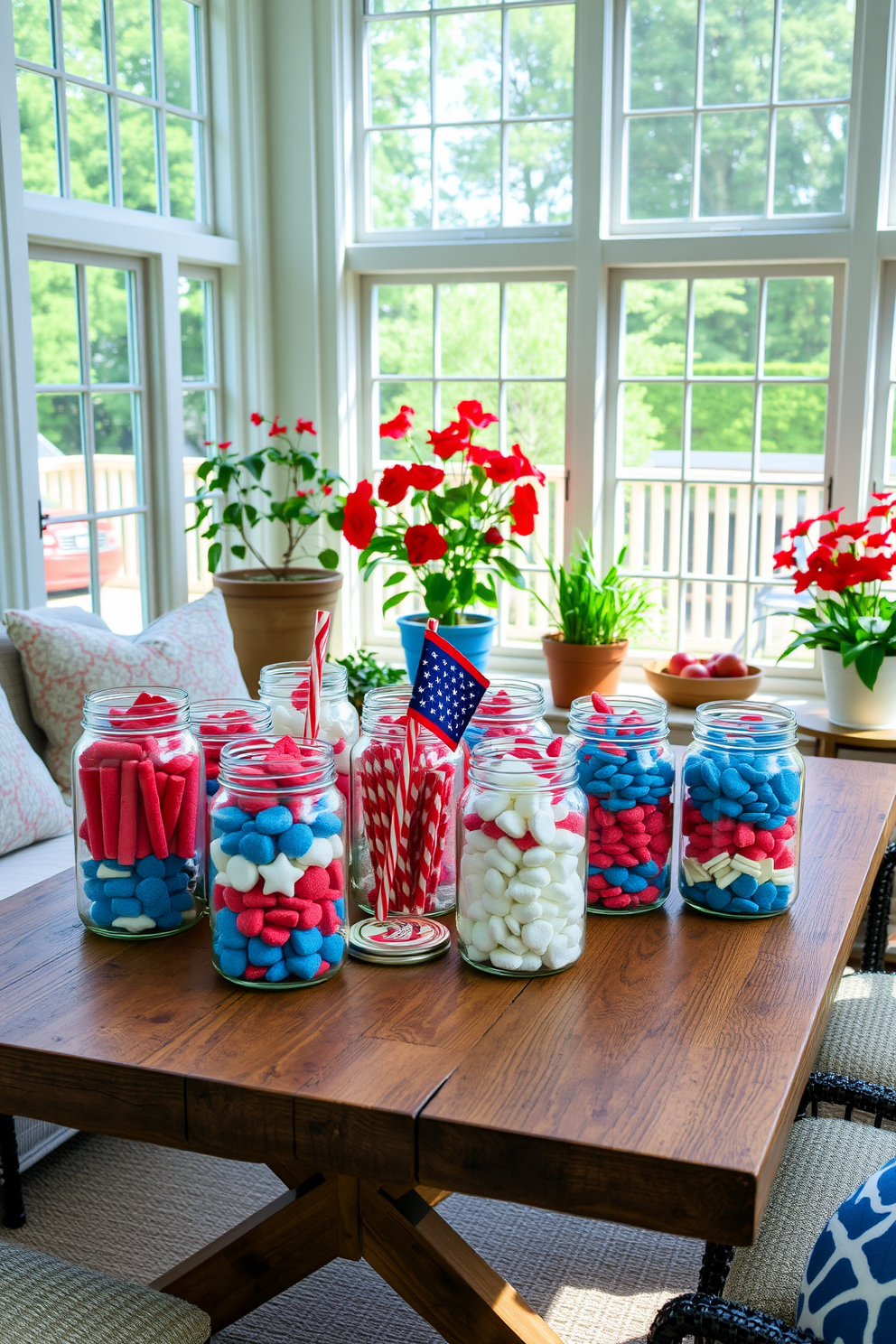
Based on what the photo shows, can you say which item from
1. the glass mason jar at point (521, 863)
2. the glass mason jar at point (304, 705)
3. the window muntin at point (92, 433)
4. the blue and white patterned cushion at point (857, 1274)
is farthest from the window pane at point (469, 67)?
the blue and white patterned cushion at point (857, 1274)

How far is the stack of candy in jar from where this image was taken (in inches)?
56.1

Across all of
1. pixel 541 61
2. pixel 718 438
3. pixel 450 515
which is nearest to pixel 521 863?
pixel 450 515

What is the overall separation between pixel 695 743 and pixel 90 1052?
2.66ft

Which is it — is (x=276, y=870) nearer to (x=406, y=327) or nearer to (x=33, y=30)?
(x=33, y=30)

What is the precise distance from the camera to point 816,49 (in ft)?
12.8

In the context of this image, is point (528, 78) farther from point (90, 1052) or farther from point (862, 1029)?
point (90, 1052)

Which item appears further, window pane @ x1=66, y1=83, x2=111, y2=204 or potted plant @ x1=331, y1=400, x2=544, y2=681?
window pane @ x1=66, y1=83, x2=111, y2=204

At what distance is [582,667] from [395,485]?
3.28 feet

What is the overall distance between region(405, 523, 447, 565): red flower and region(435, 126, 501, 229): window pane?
167 centimetres

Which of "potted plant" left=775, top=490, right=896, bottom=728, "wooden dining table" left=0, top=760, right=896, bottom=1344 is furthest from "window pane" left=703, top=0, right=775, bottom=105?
"wooden dining table" left=0, top=760, right=896, bottom=1344

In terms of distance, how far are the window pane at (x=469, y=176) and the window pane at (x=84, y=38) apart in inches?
48.5

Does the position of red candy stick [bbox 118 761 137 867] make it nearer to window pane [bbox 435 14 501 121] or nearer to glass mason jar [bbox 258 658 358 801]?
glass mason jar [bbox 258 658 358 801]

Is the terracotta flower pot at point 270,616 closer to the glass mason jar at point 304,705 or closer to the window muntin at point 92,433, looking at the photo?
the window muntin at point 92,433

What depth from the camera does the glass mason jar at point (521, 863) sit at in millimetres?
1311
